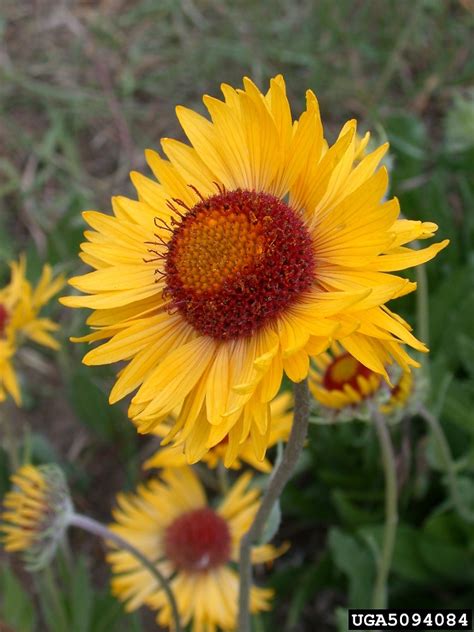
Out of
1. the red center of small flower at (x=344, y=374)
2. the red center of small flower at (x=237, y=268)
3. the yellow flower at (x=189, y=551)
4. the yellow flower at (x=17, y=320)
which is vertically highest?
the yellow flower at (x=17, y=320)

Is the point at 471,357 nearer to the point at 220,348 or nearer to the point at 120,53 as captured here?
the point at 220,348

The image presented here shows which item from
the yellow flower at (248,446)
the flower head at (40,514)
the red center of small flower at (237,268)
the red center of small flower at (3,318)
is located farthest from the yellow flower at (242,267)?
the red center of small flower at (3,318)

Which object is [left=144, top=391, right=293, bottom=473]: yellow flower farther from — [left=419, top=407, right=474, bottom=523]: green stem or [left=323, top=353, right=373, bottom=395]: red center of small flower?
[left=419, top=407, right=474, bottom=523]: green stem

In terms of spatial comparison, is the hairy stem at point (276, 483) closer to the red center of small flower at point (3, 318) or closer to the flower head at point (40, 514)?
the flower head at point (40, 514)

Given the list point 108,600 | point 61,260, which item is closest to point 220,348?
point 108,600

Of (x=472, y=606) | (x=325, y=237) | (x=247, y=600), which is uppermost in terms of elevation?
(x=325, y=237)

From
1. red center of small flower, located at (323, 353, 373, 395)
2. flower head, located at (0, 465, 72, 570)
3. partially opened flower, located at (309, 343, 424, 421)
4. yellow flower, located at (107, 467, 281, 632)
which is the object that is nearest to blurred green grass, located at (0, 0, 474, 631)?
yellow flower, located at (107, 467, 281, 632)
